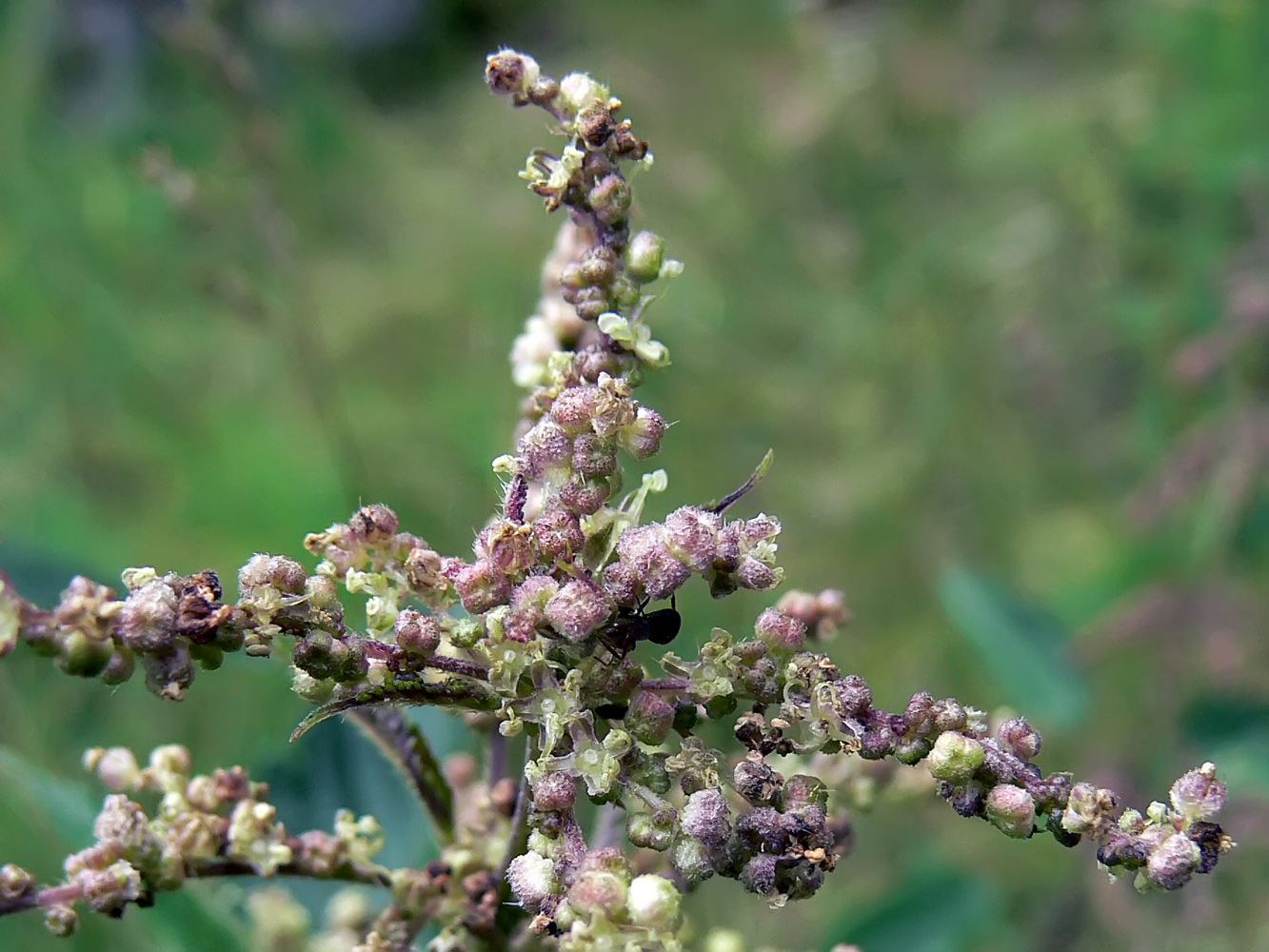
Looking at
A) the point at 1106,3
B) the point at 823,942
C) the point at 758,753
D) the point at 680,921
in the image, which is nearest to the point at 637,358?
the point at 758,753

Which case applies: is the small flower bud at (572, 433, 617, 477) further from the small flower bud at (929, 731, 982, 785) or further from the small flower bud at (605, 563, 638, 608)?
the small flower bud at (929, 731, 982, 785)

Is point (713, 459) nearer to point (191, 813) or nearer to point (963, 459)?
point (963, 459)

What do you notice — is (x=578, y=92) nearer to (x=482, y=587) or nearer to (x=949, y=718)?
(x=482, y=587)

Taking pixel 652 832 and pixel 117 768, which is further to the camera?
pixel 117 768

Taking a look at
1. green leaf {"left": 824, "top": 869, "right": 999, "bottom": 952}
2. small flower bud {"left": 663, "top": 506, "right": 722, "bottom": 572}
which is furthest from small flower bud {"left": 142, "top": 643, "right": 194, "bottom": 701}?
green leaf {"left": 824, "top": 869, "right": 999, "bottom": 952}

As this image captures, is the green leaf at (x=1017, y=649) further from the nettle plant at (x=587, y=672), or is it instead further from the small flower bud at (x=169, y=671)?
the small flower bud at (x=169, y=671)

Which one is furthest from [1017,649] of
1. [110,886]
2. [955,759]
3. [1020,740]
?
[110,886]
